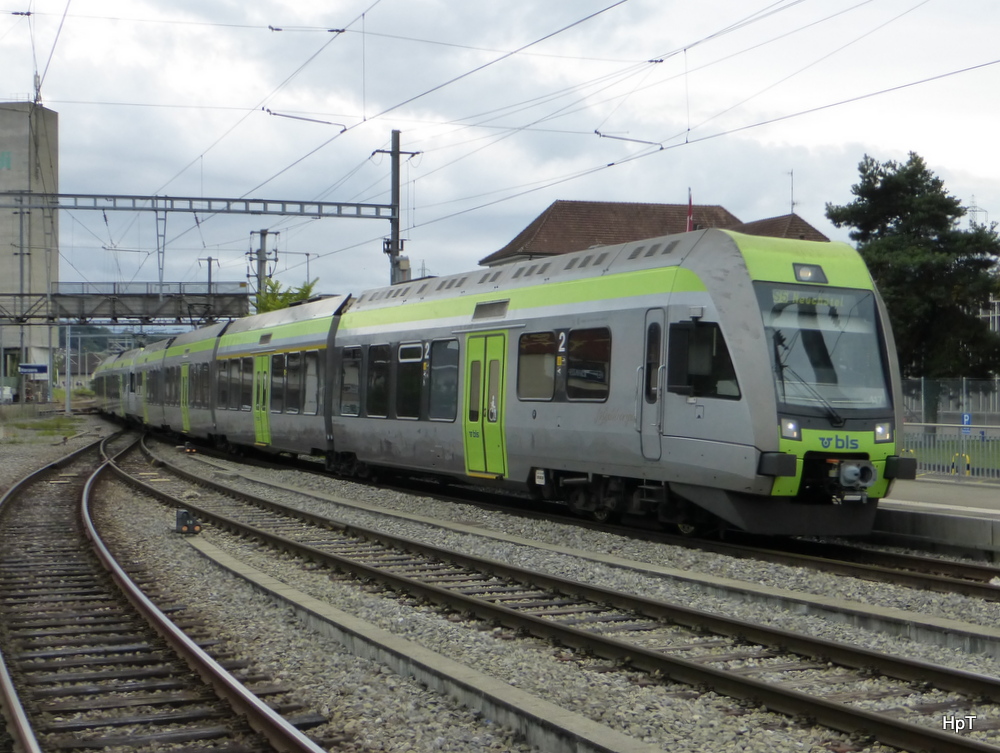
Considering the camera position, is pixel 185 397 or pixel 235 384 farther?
pixel 185 397

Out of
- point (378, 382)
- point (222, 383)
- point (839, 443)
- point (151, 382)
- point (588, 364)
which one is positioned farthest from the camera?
point (151, 382)

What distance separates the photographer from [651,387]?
12555mm

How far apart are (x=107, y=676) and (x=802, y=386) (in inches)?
277

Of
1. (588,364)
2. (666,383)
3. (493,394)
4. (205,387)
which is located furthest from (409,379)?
(205,387)

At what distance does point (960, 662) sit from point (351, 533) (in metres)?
8.23

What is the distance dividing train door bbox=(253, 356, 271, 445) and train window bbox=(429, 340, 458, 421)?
894 centimetres

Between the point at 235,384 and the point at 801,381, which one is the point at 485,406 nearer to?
the point at 801,381

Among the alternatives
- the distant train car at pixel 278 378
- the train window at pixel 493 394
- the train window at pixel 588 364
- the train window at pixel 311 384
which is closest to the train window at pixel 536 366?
the train window at pixel 588 364

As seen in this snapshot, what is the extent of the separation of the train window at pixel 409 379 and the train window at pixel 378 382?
1.73 feet

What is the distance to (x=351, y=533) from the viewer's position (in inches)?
558

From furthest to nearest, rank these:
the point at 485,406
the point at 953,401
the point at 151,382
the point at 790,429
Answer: the point at 151,382 → the point at 953,401 → the point at 485,406 → the point at 790,429

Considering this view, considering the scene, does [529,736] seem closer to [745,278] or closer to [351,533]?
[745,278]

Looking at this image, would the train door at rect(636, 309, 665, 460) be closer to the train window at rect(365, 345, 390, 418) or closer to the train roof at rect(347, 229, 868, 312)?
the train roof at rect(347, 229, 868, 312)

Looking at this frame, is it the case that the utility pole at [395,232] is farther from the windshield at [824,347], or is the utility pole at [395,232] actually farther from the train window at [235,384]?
the windshield at [824,347]
